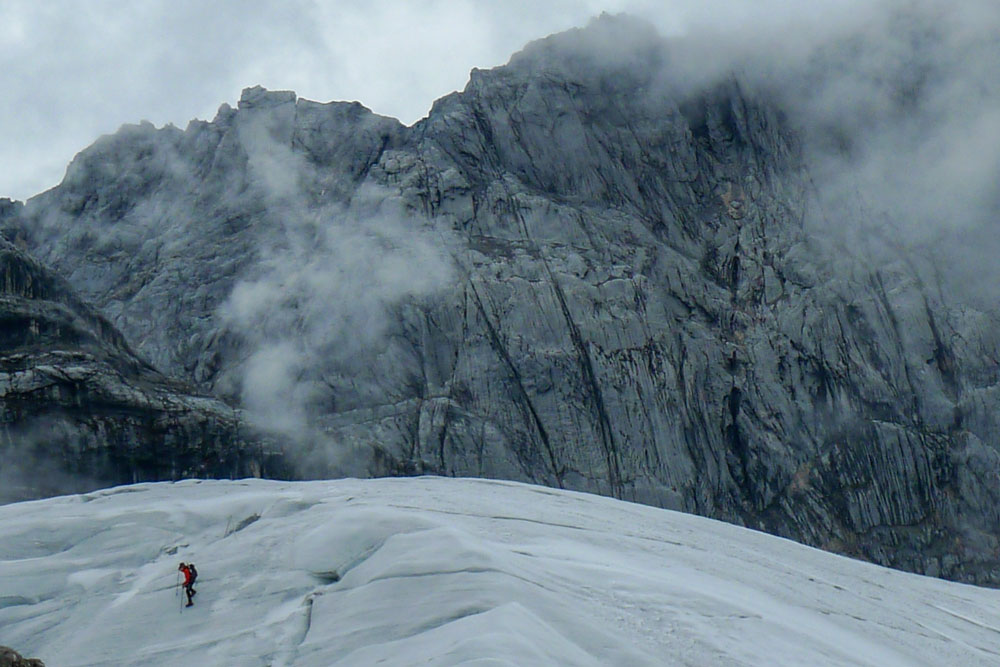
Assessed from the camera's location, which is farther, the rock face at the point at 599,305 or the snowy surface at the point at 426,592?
the rock face at the point at 599,305

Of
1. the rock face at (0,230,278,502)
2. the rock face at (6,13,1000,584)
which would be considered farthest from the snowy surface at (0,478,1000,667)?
the rock face at (6,13,1000,584)

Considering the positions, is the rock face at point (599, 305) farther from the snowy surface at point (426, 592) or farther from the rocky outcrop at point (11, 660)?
the rocky outcrop at point (11, 660)

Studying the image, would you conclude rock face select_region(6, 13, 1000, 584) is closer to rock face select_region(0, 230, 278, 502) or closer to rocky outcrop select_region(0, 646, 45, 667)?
rock face select_region(0, 230, 278, 502)

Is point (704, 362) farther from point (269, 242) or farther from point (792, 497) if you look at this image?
point (269, 242)

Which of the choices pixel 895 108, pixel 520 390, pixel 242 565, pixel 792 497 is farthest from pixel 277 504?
pixel 895 108

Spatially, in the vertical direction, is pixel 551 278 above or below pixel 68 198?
below

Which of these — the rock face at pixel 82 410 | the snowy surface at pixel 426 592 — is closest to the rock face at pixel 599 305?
the rock face at pixel 82 410

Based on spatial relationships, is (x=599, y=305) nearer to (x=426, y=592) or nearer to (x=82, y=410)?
(x=82, y=410)
